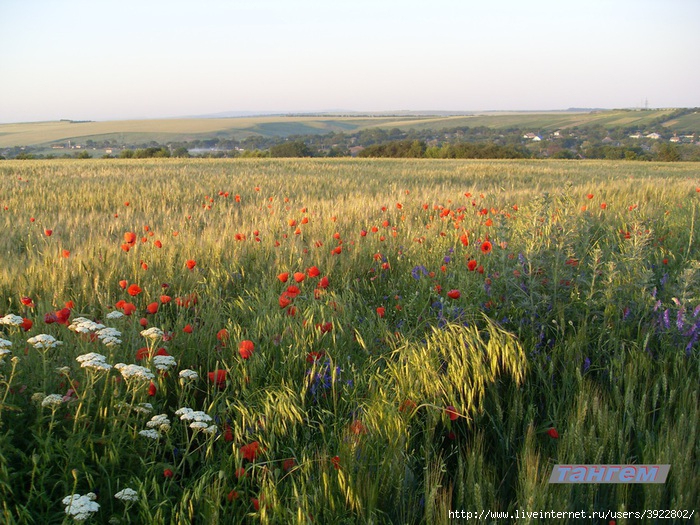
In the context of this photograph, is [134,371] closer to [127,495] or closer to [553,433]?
[127,495]

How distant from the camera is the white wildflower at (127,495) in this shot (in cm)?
133

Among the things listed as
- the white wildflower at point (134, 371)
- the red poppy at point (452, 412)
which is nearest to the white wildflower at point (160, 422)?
the white wildflower at point (134, 371)

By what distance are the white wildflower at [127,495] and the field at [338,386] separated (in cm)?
2

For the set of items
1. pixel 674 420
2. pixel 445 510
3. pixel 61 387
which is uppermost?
pixel 61 387

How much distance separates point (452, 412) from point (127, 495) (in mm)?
1043

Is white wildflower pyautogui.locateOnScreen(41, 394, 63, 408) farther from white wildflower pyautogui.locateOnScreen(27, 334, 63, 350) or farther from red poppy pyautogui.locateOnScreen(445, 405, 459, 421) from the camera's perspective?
red poppy pyautogui.locateOnScreen(445, 405, 459, 421)

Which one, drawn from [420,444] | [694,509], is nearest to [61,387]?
[420,444]

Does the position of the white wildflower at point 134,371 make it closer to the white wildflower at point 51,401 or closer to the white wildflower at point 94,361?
the white wildflower at point 94,361

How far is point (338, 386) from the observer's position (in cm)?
194

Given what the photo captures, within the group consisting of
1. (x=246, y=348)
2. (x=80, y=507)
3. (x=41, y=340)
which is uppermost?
(x=41, y=340)

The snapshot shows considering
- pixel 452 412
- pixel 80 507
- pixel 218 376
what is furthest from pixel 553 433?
pixel 80 507

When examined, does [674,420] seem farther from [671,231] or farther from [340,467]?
[671,231]

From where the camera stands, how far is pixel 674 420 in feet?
6.21

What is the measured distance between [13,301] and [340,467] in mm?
2255
